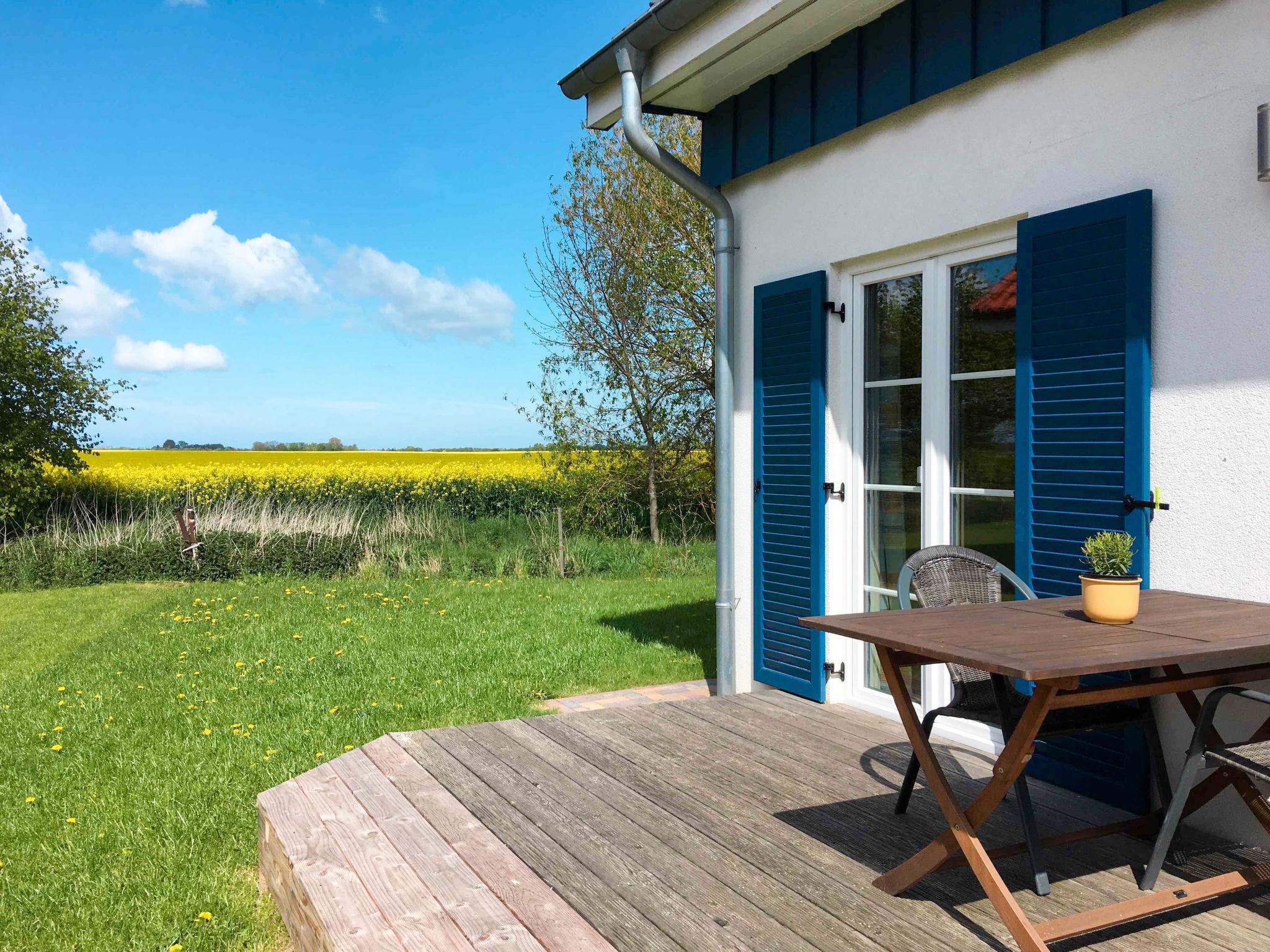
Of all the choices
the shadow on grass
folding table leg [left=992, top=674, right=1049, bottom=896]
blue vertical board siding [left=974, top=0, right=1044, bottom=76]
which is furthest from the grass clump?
folding table leg [left=992, top=674, right=1049, bottom=896]

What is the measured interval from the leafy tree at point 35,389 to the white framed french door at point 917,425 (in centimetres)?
1131

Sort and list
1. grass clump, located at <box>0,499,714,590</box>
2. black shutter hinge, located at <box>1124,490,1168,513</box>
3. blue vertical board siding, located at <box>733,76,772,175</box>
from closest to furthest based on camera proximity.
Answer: black shutter hinge, located at <box>1124,490,1168,513</box> < blue vertical board siding, located at <box>733,76,772,175</box> < grass clump, located at <box>0,499,714,590</box>

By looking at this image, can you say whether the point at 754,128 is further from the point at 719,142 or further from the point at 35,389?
the point at 35,389

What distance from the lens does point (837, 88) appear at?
414 centimetres

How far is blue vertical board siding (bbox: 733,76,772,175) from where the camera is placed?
4.58 metres

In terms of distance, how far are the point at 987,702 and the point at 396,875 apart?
1702mm

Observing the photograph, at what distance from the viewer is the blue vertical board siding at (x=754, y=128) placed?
15.0 feet

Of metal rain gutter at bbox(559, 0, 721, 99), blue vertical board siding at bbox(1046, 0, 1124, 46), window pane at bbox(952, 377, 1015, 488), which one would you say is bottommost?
window pane at bbox(952, 377, 1015, 488)

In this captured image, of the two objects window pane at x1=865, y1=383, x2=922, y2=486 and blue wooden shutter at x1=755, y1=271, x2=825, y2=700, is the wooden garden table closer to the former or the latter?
window pane at x1=865, y1=383, x2=922, y2=486

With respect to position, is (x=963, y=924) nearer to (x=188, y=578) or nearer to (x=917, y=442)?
(x=917, y=442)

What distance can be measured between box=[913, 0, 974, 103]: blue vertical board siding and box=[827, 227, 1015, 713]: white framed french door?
0.64m

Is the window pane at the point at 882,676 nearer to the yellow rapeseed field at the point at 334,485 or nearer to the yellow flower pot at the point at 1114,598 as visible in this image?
the yellow flower pot at the point at 1114,598

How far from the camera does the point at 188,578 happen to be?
33.8ft

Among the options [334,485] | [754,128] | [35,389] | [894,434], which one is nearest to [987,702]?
[894,434]
